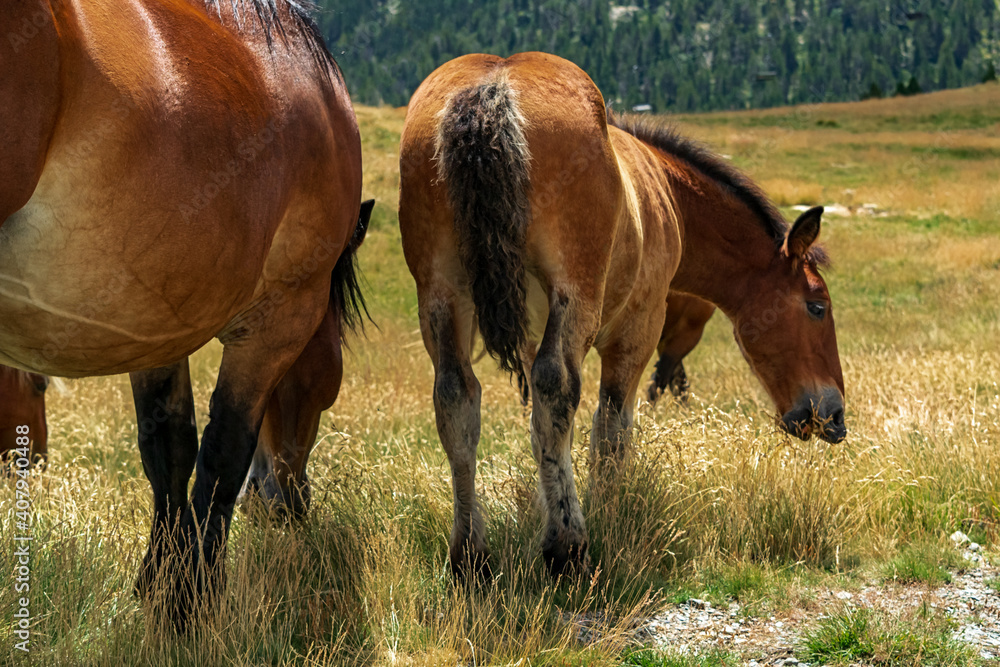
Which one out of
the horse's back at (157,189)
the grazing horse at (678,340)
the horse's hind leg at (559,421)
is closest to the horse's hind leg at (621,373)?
the horse's hind leg at (559,421)

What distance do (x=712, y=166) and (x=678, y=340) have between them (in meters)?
2.66

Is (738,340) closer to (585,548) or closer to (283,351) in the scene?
(585,548)

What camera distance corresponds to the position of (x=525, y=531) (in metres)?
4.00

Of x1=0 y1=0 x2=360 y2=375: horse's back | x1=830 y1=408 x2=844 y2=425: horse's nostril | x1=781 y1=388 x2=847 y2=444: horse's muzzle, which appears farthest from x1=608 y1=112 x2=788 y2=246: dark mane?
x1=0 y1=0 x2=360 y2=375: horse's back

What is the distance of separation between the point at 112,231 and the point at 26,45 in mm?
508

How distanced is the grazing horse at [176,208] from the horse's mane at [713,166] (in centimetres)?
270

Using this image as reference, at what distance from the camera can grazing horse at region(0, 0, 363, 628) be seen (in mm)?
2215

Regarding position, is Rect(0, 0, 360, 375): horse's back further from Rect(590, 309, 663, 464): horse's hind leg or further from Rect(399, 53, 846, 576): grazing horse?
Result: Rect(590, 309, 663, 464): horse's hind leg

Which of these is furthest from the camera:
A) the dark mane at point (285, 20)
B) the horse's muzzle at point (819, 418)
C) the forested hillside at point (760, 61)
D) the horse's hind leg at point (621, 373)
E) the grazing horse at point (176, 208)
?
the forested hillside at point (760, 61)

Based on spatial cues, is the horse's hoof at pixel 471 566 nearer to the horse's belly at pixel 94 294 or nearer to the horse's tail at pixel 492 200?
the horse's tail at pixel 492 200

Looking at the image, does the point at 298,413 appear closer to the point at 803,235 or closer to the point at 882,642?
the point at 882,642

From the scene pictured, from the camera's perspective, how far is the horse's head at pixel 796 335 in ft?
18.3

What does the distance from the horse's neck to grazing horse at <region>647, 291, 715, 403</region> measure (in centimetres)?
216

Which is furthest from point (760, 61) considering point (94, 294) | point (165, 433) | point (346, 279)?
point (94, 294)
